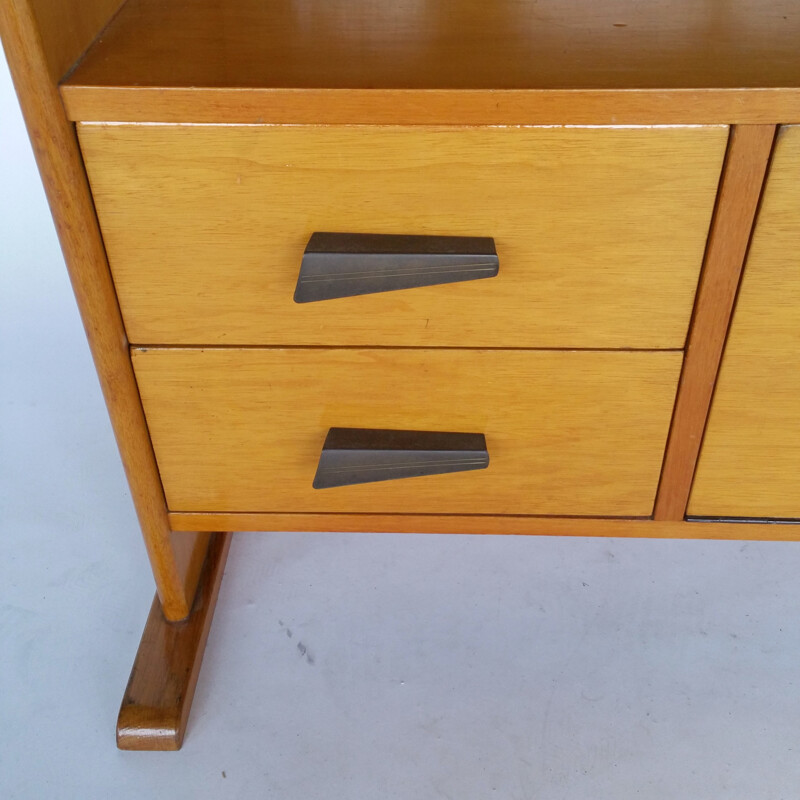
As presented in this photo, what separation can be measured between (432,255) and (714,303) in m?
0.22

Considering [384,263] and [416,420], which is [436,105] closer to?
[384,263]

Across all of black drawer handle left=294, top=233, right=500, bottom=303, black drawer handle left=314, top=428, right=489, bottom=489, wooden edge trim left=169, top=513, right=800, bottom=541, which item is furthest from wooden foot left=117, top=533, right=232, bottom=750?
black drawer handle left=294, top=233, right=500, bottom=303

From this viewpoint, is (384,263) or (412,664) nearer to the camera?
(384,263)

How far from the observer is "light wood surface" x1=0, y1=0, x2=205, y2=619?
1.91 feet

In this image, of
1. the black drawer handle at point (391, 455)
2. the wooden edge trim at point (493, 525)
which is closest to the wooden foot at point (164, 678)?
the wooden edge trim at point (493, 525)

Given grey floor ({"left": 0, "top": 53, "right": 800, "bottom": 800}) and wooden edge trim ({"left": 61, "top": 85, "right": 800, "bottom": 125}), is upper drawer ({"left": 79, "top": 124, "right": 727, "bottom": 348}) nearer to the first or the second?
wooden edge trim ({"left": 61, "top": 85, "right": 800, "bottom": 125})

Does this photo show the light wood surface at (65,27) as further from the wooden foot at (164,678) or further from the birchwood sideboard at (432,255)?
the wooden foot at (164,678)

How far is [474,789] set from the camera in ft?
2.63

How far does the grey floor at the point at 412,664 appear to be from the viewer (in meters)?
0.82

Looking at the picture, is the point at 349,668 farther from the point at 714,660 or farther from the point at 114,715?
the point at 714,660

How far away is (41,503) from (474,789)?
642 mm

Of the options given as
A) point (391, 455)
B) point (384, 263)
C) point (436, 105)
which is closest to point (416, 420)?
point (391, 455)

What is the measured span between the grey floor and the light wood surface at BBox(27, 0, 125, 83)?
0.58 meters

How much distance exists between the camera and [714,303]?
673 millimetres
